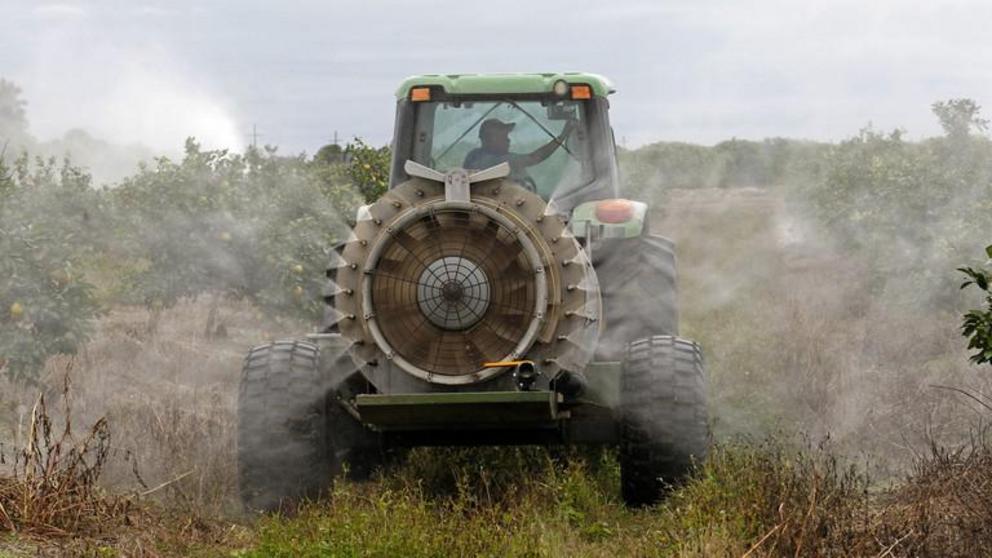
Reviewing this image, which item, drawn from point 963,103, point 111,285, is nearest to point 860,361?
point 111,285

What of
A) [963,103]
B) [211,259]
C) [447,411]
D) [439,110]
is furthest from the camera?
[963,103]

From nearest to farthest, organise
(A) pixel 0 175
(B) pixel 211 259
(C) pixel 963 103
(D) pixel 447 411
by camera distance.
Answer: (D) pixel 447 411 < (A) pixel 0 175 < (B) pixel 211 259 < (C) pixel 963 103

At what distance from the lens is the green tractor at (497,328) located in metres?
7.12

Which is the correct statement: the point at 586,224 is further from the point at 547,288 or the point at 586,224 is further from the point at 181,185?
the point at 181,185

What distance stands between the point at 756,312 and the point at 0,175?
9065 millimetres

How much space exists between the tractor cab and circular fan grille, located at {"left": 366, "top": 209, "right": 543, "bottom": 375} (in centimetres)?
178

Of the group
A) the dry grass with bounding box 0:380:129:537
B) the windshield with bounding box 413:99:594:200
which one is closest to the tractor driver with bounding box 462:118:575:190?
the windshield with bounding box 413:99:594:200

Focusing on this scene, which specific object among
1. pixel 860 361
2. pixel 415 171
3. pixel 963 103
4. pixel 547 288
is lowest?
pixel 860 361

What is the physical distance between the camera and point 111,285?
1806 cm

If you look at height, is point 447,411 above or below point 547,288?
below

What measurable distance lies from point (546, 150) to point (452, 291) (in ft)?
7.12

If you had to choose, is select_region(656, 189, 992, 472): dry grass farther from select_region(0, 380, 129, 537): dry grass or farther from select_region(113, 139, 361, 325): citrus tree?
select_region(113, 139, 361, 325): citrus tree

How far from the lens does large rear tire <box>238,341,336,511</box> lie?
7.66 metres

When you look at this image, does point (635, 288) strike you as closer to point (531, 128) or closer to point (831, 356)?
point (531, 128)
